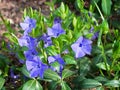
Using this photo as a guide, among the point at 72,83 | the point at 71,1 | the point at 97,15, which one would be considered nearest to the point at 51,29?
the point at 72,83

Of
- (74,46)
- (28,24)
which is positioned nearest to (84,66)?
(74,46)

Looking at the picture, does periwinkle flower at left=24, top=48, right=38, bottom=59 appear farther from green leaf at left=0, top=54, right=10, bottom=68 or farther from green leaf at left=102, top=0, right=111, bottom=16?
green leaf at left=102, top=0, right=111, bottom=16

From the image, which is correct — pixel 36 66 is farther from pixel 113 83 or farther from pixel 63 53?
pixel 113 83

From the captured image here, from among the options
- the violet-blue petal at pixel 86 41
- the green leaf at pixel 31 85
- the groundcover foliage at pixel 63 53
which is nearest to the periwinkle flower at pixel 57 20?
the groundcover foliage at pixel 63 53

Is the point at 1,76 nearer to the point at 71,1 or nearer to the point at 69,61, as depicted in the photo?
the point at 69,61

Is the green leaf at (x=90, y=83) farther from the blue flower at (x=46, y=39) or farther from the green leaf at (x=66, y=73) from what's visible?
the blue flower at (x=46, y=39)

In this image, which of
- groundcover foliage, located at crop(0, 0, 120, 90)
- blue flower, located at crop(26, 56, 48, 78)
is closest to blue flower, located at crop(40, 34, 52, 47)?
groundcover foliage, located at crop(0, 0, 120, 90)
